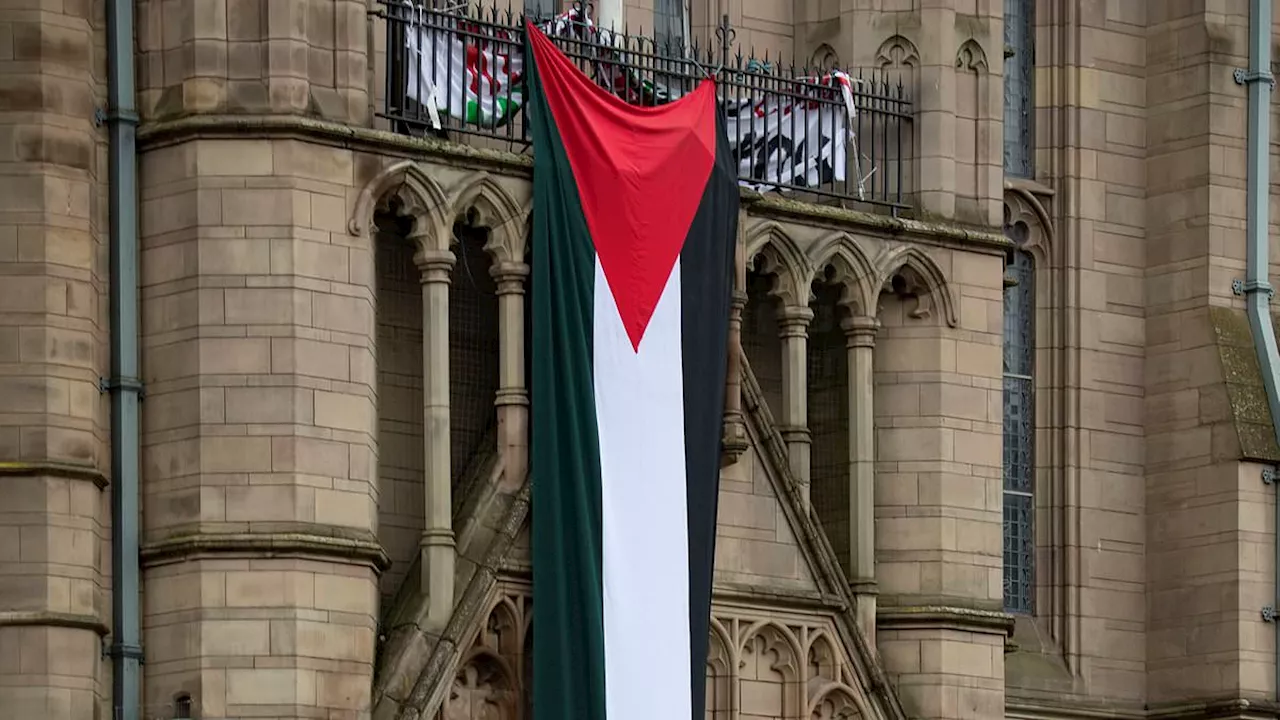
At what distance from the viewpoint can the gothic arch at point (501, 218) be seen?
114ft

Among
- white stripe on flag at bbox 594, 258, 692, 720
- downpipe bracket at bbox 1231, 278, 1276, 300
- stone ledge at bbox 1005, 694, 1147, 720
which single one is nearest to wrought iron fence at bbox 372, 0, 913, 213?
white stripe on flag at bbox 594, 258, 692, 720

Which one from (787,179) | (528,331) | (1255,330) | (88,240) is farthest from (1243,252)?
(88,240)

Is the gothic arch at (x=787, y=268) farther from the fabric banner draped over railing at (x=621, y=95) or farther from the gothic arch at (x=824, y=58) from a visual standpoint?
the gothic arch at (x=824, y=58)

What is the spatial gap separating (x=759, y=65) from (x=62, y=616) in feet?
24.9

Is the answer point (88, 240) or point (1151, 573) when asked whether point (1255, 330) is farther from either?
point (88, 240)

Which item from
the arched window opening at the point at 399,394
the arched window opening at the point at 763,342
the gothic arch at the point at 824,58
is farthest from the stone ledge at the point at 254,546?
the gothic arch at the point at 824,58

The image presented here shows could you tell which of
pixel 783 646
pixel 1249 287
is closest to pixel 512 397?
pixel 783 646

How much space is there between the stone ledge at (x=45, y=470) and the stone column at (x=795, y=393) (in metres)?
5.91

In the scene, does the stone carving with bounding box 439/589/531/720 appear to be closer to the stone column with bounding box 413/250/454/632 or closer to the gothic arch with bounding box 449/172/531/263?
the stone column with bounding box 413/250/454/632

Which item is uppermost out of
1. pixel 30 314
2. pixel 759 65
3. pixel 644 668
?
pixel 759 65

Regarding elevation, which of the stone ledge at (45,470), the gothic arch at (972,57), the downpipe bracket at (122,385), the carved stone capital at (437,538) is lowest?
the carved stone capital at (437,538)

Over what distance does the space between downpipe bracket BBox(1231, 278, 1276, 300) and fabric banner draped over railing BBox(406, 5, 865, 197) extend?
4.04 meters

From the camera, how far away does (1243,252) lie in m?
39.9

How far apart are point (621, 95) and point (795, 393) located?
259cm
